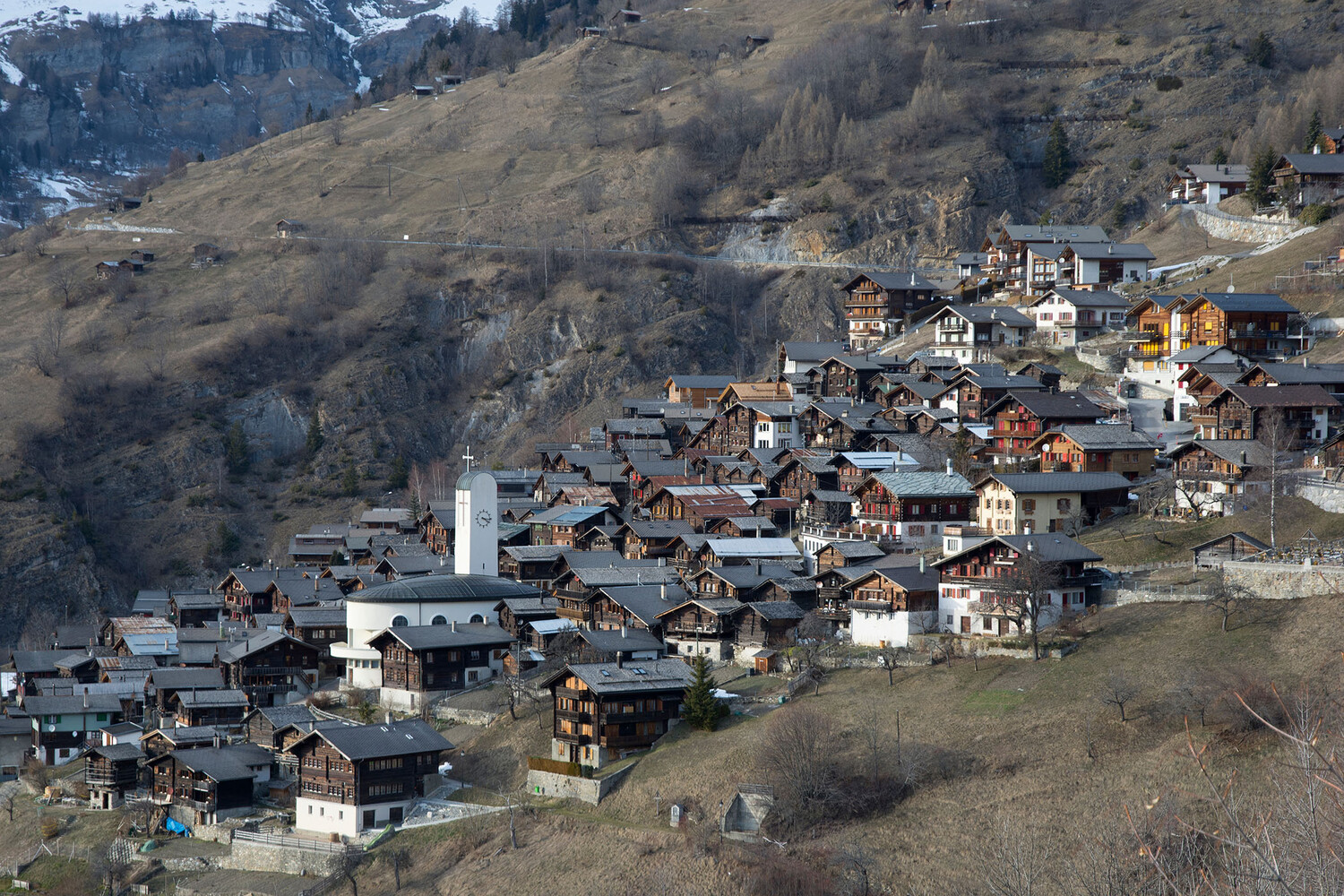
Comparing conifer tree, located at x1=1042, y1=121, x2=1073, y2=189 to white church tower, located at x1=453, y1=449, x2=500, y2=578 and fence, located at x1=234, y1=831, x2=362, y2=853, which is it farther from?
fence, located at x1=234, y1=831, x2=362, y2=853

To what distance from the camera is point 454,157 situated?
16538 cm

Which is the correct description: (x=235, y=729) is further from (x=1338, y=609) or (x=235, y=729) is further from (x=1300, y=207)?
(x=1300, y=207)

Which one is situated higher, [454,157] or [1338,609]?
[454,157]

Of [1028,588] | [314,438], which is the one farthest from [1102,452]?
[314,438]

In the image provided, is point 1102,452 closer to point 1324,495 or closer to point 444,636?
point 1324,495

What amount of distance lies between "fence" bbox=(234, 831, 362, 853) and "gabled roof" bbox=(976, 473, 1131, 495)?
28.9 meters

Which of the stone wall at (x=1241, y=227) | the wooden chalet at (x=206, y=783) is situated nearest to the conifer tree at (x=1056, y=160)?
the stone wall at (x=1241, y=227)

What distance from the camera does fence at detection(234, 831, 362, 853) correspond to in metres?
48.5

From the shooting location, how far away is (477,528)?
6881cm

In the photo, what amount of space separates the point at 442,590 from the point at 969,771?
99.5ft

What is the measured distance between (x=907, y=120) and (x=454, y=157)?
52.3 m

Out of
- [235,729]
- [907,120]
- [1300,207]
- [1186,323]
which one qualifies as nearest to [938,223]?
[907,120]

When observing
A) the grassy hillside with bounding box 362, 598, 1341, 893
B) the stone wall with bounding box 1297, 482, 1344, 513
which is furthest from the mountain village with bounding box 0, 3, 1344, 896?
the grassy hillside with bounding box 362, 598, 1341, 893

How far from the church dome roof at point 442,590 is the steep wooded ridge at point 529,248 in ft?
122
